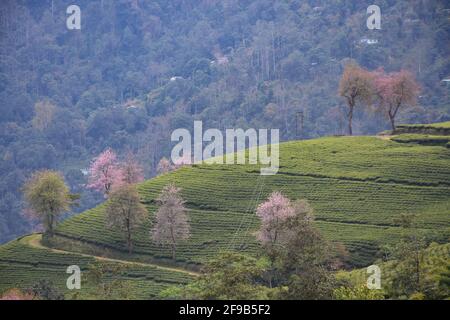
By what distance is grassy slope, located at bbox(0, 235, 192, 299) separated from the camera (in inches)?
2424

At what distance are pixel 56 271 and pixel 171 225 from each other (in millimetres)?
9913

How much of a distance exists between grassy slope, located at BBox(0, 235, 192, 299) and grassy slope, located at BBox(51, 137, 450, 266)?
116 inches

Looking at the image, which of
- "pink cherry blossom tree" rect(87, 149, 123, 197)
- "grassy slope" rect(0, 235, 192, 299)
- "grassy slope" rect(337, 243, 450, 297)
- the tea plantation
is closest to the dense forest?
"pink cherry blossom tree" rect(87, 149, 123, 197)

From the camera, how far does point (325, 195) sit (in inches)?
2896

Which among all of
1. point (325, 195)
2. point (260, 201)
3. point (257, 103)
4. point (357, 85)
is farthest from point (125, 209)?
point (257, 103)

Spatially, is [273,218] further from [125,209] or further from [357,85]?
[357,85]

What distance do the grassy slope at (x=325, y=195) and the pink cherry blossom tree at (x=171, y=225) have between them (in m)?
0.84

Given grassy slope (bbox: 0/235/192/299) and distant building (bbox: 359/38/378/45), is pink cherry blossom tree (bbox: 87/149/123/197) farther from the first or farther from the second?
distant building (bbox: 359/38/378/45)

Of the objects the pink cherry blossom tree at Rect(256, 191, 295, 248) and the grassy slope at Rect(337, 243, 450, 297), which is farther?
the pink cherry blossom tree at Rect(256, 191, 295, 248)

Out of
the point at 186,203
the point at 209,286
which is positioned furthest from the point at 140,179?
the point at 209,286

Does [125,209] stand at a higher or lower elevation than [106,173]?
lower

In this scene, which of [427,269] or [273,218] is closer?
[427,269]

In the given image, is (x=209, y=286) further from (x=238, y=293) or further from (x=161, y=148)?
Result: (x=161, y=148)
